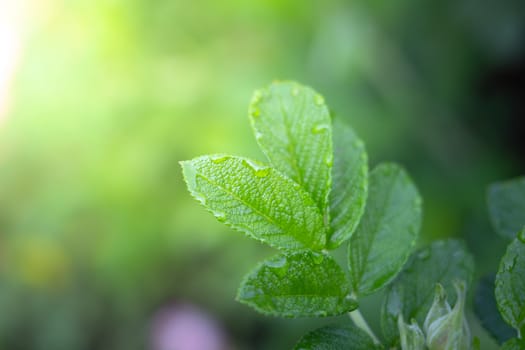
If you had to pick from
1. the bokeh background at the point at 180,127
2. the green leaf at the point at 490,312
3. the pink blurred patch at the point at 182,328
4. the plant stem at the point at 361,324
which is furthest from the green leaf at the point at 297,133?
the pink blurred patch at the point at 182,328

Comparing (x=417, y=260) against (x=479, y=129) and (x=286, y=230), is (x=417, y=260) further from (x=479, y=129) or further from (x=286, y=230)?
(x=479, y=129)

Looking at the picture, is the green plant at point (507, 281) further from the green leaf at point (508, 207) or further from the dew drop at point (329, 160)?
the dew drop at point (329, 160)

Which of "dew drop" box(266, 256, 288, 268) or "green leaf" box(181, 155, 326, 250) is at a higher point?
"green leaf" box(181, 155, 326, 250)

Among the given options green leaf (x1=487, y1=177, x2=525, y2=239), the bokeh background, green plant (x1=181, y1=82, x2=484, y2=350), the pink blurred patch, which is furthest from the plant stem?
the pink blurred patch

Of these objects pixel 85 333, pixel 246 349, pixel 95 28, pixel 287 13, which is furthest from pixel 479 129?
pixel 85 333

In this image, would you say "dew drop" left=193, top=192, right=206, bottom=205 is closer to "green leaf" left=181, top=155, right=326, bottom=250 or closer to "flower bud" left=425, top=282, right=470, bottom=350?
"green leaf" left=181, top=155, right=326, bottom=250

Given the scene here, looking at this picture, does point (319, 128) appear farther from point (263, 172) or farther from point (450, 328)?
point (450, 328)
